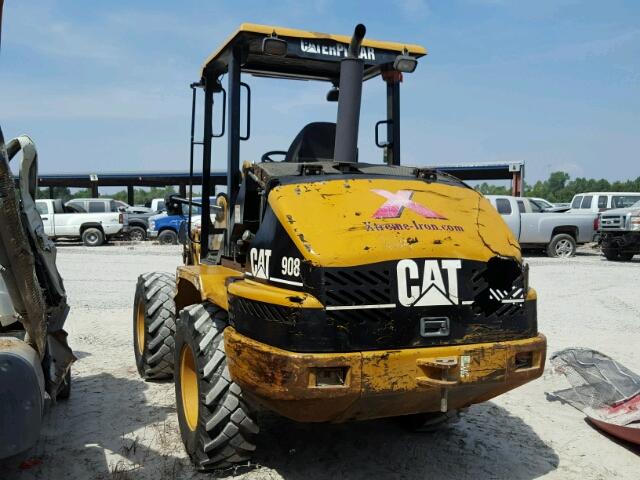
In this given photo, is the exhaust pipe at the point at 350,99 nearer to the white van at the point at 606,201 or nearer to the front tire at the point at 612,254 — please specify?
the front tire at the point at 612,254

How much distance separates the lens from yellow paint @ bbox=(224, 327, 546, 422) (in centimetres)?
291

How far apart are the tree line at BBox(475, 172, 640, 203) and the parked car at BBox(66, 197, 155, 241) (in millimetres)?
29238

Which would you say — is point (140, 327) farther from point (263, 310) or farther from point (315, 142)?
point (263, 310)

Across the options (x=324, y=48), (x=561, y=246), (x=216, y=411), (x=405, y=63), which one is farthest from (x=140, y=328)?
(x=561, y=246)

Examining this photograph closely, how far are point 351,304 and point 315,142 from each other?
176cm

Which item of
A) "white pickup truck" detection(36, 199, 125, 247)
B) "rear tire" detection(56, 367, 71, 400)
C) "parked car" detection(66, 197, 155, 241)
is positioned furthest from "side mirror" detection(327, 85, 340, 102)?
"parked car" detection(66, 197, 155, 241)

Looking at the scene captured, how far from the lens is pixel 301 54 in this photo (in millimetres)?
4219

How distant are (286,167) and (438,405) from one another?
1.66 meters

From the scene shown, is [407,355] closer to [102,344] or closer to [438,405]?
[438,405]

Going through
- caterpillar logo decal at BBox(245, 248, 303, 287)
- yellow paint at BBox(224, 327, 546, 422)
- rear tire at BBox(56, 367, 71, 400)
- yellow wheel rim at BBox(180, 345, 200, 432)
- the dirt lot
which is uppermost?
caterpillar logo decal at BBox(245, 248, 303, 287)

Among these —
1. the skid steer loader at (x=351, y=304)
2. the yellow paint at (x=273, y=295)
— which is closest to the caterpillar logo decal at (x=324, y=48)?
the skid steer loader at (x=351, y=304)

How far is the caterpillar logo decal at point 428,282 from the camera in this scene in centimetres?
304

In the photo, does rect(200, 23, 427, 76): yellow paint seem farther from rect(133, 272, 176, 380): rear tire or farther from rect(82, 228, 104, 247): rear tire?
rect(82, 228, 104, 247): rear tire

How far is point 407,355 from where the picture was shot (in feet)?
9.84
